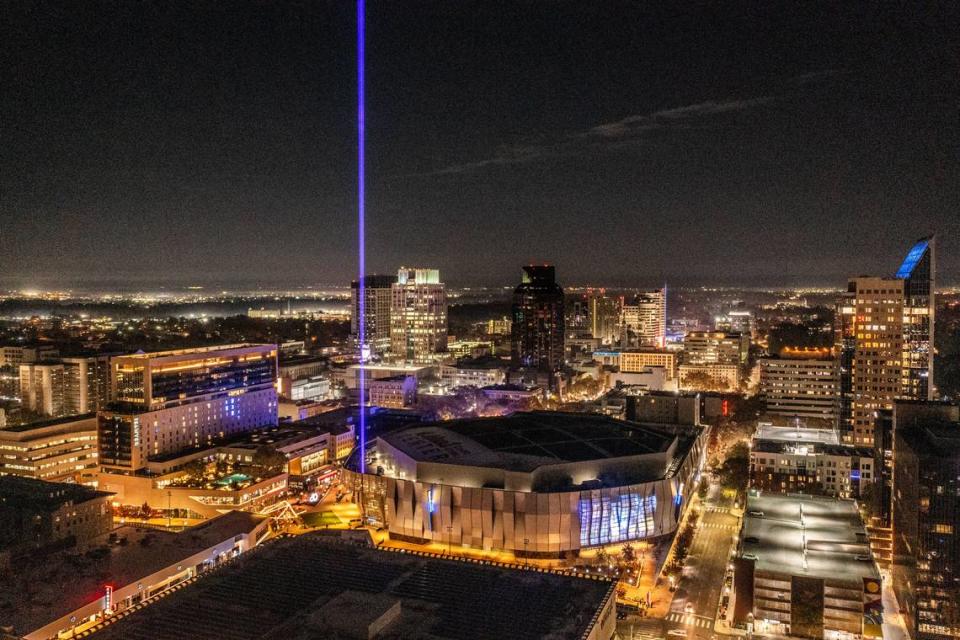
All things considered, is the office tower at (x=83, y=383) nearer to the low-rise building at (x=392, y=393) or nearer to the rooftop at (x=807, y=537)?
the low-rise building at (x=392, y=393)

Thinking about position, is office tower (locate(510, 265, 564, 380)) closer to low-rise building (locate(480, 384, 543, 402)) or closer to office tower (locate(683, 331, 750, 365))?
office tower (locate(683, 331, 750, 365))

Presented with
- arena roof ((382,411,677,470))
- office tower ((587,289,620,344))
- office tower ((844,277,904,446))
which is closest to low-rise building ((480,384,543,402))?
arena roof ((382,411,677,470))

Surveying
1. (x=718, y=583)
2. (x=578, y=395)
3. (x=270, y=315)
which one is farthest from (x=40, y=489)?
(x=270, y=315)

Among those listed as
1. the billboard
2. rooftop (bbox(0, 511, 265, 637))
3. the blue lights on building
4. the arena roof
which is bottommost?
the billboard

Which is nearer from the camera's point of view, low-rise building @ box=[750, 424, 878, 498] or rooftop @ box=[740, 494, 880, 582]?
rooftop @ box=[740, 494, 880, 582]

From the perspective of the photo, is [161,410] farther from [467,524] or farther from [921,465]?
[921,465]

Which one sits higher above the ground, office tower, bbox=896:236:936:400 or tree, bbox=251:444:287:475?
office tower, bbox=896:236:936:400
